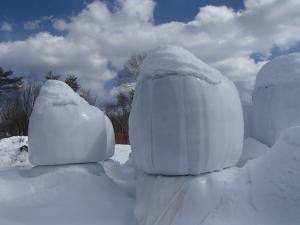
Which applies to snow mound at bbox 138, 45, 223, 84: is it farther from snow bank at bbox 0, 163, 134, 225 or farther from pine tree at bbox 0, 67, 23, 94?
pine tree at bbox 0, 67, 23, 94

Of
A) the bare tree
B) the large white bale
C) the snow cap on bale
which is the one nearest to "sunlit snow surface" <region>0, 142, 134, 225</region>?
the large white bale

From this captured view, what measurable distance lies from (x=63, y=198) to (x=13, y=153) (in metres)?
7.57

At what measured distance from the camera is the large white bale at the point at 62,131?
600 centimetres

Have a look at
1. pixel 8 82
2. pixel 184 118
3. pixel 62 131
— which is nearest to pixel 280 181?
pixel 184 118

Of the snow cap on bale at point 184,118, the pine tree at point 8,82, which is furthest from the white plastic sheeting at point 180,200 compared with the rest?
the pine tree at point 8,82

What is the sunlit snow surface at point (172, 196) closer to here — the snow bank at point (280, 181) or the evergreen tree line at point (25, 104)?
the snow bank at point (280, 181)

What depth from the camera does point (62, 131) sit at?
602 centimetres

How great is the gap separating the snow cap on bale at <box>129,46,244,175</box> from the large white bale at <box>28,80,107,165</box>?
1.82 meters

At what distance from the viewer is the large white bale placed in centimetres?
600

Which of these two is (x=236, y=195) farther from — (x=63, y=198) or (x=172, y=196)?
(x=63, y=198)

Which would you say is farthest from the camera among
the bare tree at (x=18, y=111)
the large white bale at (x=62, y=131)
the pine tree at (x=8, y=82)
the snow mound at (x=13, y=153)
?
the pine tree at (x=8, y=82)

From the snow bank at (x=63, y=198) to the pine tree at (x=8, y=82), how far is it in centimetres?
2307

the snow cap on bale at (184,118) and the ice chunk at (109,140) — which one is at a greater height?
the snow cap on bale at (184,118)

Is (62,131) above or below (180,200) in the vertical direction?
above
